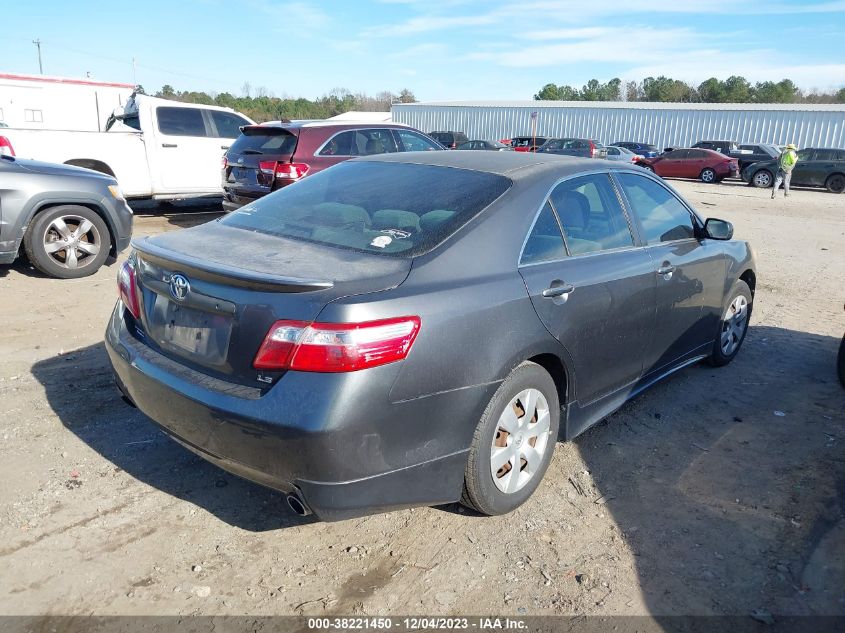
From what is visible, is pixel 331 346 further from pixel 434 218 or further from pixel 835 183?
pixel 835 183

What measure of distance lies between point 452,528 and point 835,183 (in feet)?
87.3

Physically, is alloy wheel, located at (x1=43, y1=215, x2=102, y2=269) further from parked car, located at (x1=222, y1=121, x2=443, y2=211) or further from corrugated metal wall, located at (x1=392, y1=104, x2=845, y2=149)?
corrugated metal wall, located at (x1=392, y1=104, x2=845, y2=149)

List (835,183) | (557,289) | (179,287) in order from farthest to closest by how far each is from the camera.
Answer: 1. (835,183)
2. (557,289)
3. (179,287)

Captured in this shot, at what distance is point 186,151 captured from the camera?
11250mm

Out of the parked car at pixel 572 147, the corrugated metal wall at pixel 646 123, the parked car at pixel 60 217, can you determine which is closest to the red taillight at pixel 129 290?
the parked car at pixel 60 217

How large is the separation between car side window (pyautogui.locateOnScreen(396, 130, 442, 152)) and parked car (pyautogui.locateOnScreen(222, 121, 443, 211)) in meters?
0.57

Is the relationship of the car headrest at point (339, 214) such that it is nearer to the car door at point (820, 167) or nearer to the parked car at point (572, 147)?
the parked car at point (572, 147)

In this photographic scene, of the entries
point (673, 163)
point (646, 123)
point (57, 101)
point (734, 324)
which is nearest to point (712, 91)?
point (646, 123)

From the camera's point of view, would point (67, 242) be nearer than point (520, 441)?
No

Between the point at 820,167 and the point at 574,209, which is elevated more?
the point at 574,209

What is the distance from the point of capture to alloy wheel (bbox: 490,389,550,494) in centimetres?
291

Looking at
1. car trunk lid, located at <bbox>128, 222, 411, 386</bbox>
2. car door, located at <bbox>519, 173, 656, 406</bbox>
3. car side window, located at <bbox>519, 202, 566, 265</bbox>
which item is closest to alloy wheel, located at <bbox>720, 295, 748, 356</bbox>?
car door, located at <bbox>519, 173, 656, 406</bbox>

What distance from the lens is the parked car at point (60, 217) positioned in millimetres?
6266

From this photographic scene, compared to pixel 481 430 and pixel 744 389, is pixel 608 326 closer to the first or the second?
pixel 481 430
